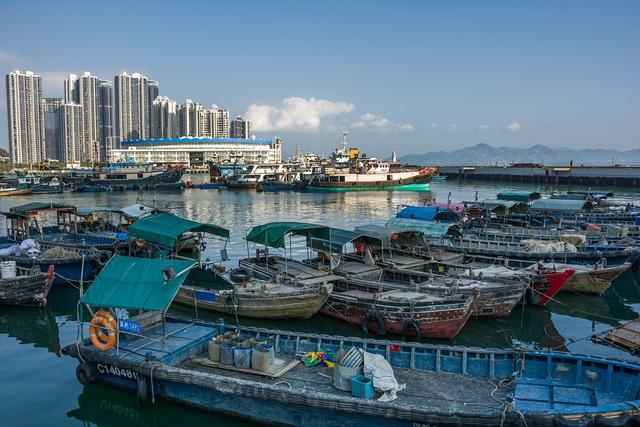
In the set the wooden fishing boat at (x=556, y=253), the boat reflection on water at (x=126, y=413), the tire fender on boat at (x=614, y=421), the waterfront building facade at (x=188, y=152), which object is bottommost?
the boat reflection on water at (x=126, y=413)

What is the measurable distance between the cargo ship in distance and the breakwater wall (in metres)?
25.9

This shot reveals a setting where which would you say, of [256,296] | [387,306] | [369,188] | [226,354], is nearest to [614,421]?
[226,354]

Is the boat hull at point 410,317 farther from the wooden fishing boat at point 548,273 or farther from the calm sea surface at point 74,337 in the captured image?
the wooden fishing boat at point 548,273

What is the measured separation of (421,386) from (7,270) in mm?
15693

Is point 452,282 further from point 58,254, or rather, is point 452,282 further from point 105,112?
point 105,112

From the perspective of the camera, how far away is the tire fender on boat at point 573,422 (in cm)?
811

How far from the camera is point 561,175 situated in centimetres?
10069

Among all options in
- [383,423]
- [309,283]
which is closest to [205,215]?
[309,283]

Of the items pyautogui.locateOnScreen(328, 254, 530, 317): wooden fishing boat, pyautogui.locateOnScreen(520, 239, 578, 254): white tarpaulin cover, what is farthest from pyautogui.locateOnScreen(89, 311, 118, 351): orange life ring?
pyautogui.locateOnScreen(520, 239, 578, 254): white tarpaulin cover

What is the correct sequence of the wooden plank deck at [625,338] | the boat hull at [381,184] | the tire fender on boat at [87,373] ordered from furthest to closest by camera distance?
1. the boat hull at [381,184]
2. the wooden plank deck at [625,338]
3. the tire fender on boat at [87,373]

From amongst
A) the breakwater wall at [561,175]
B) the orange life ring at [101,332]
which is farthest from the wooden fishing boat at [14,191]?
the breakwater wall at [561,175]

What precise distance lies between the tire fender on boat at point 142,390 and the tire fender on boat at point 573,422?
812 centimetres

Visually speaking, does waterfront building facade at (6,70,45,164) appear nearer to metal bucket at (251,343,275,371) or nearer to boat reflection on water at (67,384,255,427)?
boat reflection on water at (67,384,255,427)

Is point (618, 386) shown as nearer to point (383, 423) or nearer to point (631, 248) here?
point (383, 423)
